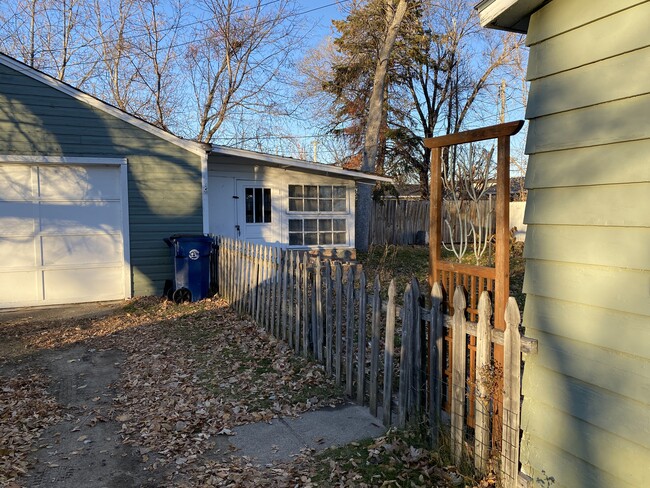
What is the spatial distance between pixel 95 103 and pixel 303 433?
24.7 feet

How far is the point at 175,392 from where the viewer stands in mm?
5043

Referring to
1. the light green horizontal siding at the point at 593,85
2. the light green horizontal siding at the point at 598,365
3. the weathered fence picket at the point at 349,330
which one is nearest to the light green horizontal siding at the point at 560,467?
the light green horizontal siding at the point at 598,365

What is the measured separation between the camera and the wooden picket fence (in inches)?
118

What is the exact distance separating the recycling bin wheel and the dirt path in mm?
3197

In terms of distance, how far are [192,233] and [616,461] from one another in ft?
28.5

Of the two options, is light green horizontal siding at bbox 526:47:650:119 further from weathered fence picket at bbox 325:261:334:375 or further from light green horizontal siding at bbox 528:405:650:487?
weathered fence picket at bbox 325:261:334:375

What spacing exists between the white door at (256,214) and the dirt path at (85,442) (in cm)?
630

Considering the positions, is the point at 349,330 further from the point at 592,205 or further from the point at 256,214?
the point at 256,214

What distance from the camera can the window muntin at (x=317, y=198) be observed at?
12562 millimetres

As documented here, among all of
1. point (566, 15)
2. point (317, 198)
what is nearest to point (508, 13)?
point (566, 15)

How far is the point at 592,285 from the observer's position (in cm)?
255

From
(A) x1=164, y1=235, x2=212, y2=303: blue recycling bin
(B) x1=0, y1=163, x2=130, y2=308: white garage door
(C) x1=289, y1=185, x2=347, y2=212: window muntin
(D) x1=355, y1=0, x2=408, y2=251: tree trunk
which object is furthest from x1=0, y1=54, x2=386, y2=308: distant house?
(D) x1=355, y1=0, x2=408, y2=251: tree trunk

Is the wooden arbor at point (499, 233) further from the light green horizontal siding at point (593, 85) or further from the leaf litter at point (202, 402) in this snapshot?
the leaf litter at point (202, 402)

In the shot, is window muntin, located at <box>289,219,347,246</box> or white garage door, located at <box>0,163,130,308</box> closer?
white garage door, located at <box>0,163,130,308</box>
